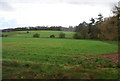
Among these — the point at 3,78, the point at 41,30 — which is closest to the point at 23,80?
the point at 3,78

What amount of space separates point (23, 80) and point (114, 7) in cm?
2049

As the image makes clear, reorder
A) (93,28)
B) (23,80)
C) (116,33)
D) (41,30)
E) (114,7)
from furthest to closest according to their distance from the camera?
(41,30)
(93,28)
(116,33)
(114,7)
(23,80)

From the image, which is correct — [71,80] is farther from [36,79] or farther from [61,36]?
[61,36]

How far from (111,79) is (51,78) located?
109 inches

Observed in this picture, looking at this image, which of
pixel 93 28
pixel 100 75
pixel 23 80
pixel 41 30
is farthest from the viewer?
pixel 41 30

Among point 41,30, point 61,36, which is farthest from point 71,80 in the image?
point 41,30

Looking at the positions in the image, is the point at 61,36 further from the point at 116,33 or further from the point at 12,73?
the point at 12,73

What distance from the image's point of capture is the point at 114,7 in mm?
22172

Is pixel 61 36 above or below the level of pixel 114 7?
below

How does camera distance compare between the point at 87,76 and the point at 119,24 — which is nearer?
the point at 87,76

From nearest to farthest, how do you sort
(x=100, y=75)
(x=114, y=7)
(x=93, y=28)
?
(x=100, y=75), (x=114, y=7), (x=93, y=28)

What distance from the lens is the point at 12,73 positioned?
6852 millimetres

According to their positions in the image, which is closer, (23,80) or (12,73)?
(23,80)

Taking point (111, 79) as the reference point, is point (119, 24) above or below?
above
